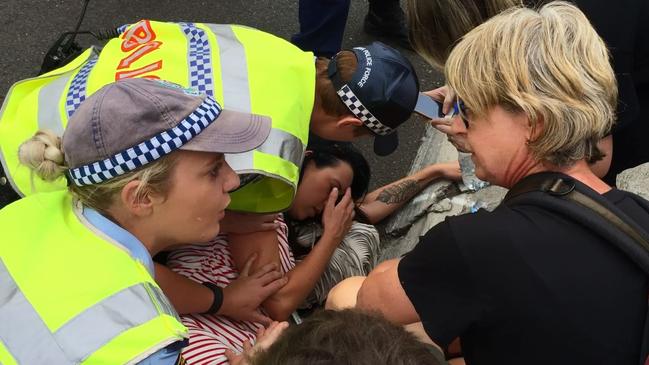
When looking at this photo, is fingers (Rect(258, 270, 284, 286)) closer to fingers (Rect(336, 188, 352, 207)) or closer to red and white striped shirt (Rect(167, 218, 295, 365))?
red and white striped shirt (Rect(167, 218, 295, 365))

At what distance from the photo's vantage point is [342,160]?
2.67 m

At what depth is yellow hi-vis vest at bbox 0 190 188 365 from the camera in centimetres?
142

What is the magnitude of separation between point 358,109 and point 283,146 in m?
0.47

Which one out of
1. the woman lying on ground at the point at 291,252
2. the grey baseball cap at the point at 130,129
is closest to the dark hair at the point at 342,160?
the woman lying on ground at the point at 291,252

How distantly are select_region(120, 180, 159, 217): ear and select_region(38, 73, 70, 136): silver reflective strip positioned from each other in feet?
1.37

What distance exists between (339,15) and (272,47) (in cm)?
164

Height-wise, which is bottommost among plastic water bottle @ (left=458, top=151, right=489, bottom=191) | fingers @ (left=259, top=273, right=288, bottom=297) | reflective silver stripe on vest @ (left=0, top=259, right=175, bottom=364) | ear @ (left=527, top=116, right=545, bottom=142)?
plastic water bottle @ (left=458, top=151, right=489, bottom=191)

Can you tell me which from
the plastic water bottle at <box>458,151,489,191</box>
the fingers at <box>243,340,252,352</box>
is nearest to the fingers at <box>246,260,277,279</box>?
the fingers at <box>243,340,252,352</box>

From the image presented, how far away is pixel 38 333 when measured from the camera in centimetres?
143

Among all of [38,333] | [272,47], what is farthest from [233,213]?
[38,333]

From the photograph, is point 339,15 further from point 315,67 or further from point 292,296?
point 292,296

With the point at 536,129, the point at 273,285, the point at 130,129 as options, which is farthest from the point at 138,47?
the point at 536,129

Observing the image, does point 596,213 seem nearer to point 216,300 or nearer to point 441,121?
point 441,121

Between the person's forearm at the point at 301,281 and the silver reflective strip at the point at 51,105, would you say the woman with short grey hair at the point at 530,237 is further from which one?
the silver reflective strip at the point at 51,105
